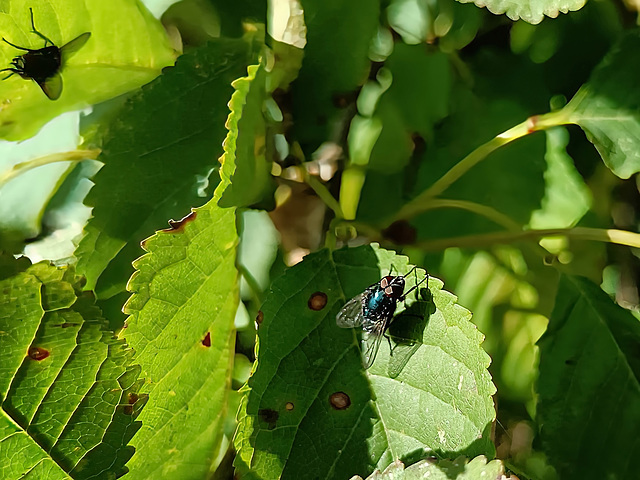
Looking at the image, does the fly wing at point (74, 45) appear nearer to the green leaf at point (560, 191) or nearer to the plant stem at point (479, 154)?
the plant stem at point (479, 154)

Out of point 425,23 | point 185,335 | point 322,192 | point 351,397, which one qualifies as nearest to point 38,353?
point 185,335

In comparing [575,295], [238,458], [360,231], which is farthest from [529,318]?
[238,458]

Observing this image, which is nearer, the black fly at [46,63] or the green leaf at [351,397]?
the green leaf at [351,397]

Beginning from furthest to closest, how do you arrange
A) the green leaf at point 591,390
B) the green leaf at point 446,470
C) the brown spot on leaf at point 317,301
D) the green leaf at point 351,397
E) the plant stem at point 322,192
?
the plant stem at point 322,192 → the green leaf at point 591,390 → the brown spot on leaf at point 317,301 → the green leaf at point 351,397 → the green leaf at point 446,470

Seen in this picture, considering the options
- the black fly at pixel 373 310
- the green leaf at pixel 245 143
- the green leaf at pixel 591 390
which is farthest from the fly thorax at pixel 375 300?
the green leaf at pixel 591 390

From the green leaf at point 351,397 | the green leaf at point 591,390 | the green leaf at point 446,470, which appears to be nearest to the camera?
the green leaf at point 446,470

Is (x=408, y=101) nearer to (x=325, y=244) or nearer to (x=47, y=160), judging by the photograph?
(x=325, y=244)
